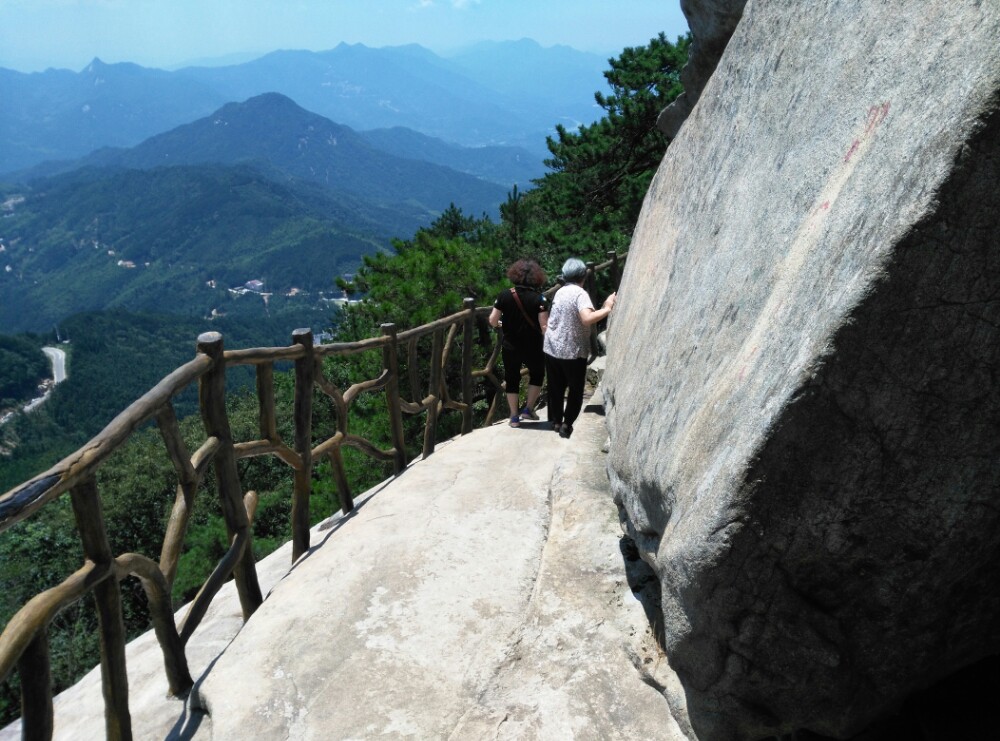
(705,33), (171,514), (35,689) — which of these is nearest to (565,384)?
(705,33)

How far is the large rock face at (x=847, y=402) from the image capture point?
1.91 metres

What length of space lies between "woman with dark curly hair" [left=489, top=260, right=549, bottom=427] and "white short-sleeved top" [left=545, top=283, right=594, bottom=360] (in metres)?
0.51

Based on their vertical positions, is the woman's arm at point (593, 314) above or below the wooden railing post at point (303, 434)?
above

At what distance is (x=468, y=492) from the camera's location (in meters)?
5.54

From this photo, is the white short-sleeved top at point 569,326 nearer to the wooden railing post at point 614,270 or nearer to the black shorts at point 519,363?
the black shorts at point 519,363

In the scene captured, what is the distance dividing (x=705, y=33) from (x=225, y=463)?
4.95 m

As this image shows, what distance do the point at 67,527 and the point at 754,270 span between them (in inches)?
1112

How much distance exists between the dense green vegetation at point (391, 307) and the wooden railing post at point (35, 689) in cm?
641

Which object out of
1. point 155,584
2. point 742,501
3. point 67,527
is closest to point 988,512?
point 742,501

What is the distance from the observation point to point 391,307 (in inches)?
542

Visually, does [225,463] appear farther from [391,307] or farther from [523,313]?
[391,307]

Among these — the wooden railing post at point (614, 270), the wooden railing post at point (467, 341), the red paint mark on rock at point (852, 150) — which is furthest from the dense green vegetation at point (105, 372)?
the red paint mark on rock at point (852, 150)

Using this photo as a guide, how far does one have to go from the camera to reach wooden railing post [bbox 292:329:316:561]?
4.98 m

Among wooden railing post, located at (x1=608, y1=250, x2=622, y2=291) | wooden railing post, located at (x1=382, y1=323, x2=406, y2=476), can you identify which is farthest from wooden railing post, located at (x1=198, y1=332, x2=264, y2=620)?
wooden railing post, located at (x1=608, y1=250, x2=622, y2=291)
